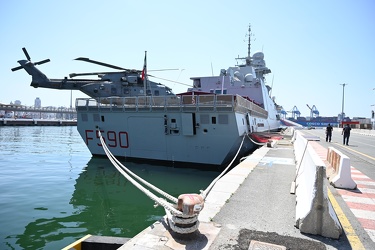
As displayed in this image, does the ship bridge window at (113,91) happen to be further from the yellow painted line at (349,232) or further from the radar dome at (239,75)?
the yellow painted line at (349,232)

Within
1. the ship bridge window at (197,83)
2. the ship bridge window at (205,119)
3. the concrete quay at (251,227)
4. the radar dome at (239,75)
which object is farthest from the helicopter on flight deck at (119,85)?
the concrete quay at (251,227)

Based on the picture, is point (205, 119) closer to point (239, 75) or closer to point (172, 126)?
point (172, 126)

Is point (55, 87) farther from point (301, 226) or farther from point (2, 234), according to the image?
point (301, 226)

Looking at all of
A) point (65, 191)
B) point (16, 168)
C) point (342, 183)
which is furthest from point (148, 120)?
point (342, 183)

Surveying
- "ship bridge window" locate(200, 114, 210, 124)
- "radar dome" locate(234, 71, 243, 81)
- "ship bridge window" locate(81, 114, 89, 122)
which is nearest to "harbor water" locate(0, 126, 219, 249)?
"ship bridge window" locate(200, 114, 210, 124)

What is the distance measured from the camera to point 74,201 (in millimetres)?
8398

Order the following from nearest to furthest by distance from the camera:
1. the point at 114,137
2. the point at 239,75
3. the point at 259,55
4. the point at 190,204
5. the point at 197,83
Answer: the point at 190,204 → the point at 114,137 → the point at 197,83 → the point at 239,75 → the point at 259,55

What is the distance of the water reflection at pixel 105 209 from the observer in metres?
5.78

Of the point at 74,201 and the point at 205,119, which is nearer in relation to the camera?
the point at 74,201

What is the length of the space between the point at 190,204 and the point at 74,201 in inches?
246

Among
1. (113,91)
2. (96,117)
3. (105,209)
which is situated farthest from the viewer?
(113,91)

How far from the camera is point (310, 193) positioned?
3.93 m


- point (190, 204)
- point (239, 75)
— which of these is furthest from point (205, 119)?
point (239, 75)

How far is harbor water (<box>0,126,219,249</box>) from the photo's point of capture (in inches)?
232
